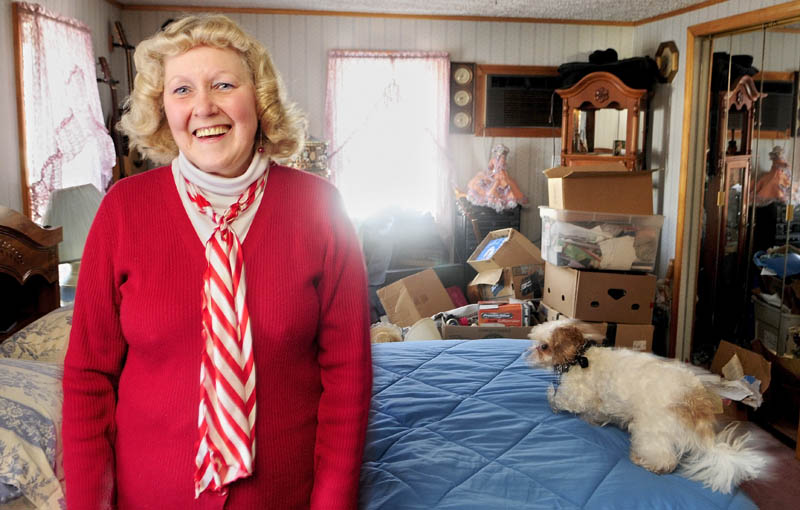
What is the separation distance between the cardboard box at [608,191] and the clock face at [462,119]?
63.3 inches

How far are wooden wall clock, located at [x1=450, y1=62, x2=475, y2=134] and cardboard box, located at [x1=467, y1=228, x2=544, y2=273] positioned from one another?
3.77 ft

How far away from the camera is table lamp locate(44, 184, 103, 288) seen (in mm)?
3281

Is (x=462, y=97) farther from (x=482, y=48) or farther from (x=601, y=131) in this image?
(x=601, y=131)

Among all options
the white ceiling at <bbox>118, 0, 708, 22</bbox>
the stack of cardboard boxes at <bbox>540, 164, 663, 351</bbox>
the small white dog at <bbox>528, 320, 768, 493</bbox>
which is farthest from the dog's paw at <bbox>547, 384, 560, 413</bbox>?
the white ceiling at <bbox>118, 0, 708, 22</bbox>

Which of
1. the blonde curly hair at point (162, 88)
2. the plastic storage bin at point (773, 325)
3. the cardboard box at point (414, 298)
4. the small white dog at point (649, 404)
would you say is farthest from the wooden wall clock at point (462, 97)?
the blonde curly hair at point (162, 88)

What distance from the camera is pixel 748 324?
3766 millimetres

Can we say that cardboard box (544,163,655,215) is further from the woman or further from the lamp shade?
the woman

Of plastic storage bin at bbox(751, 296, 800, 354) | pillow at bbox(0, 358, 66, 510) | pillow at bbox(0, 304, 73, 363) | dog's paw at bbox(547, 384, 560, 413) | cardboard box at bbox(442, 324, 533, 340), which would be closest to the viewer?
pillow at bbox(0, 358, 66, 510)

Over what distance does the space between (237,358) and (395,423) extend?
1089mm

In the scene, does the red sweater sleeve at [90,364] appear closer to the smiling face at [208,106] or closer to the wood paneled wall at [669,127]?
the smiling face at [208,106]

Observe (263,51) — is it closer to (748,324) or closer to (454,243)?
(748,324)

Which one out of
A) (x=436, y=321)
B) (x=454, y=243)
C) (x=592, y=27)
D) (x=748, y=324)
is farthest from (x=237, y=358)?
(x=592, y=27)

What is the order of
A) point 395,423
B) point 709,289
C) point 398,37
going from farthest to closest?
point 398,37 → point 709,289 → point 395,423

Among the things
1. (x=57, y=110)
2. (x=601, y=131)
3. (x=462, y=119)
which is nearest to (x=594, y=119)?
(x=601, y=131)
